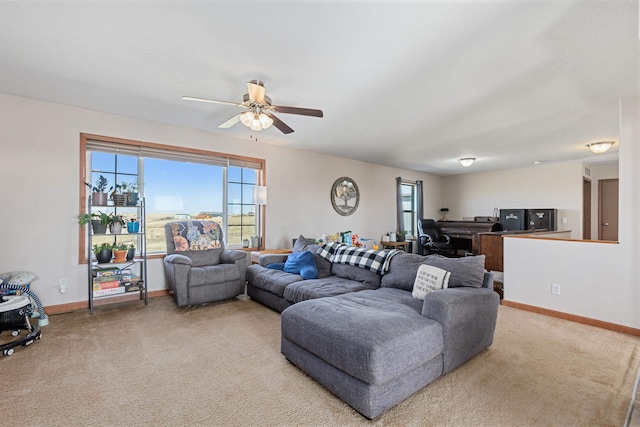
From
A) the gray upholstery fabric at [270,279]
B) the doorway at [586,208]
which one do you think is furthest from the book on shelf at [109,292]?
the doorway at [586,208]

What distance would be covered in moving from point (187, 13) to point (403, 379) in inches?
105

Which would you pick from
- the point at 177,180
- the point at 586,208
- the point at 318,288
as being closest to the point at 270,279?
the point at 318,288

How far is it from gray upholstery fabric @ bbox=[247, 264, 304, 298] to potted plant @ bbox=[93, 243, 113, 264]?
5.44 ft

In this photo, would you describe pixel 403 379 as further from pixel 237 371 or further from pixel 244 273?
pixel 244 273

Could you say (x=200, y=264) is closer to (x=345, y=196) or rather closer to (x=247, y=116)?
(x=247, y=116)

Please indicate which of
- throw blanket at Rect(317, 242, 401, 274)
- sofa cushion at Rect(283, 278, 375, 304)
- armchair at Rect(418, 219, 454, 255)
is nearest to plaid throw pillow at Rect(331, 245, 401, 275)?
throw blanket at Rect(317, 242, 401, 274)

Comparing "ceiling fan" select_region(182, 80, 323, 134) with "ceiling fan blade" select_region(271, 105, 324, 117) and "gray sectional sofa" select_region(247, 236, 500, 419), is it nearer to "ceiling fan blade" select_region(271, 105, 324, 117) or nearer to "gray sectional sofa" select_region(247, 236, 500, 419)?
"ceiling fan blade" select_region(271, 105, 324, 117)

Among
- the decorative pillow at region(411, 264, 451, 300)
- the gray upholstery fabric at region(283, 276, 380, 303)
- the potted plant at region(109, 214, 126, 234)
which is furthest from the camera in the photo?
the potted plant at region(109, 214, 126, 234)

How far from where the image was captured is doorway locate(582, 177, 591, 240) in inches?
258

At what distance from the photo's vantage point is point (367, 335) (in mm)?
1684

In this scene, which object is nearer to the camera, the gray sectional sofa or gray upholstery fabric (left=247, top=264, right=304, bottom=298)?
the gray sectional sofa

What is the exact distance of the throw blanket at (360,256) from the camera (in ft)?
10.4

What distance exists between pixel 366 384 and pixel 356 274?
68.9 inches

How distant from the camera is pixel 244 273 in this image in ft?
13.1
